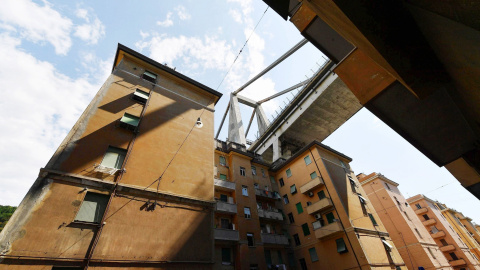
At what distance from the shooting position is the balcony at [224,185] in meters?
21.8

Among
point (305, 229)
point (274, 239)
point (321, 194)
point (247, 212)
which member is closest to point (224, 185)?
point (247, 212)

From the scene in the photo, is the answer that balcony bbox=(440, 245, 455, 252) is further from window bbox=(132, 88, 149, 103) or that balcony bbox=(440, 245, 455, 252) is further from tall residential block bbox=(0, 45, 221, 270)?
window bbox=(132, 88, 149, 103)

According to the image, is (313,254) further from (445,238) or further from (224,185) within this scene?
(445,238)

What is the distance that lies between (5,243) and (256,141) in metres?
31.4

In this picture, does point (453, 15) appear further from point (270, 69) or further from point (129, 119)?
point (270, 69)

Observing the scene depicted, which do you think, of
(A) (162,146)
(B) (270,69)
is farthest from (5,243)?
(B) (270,69)

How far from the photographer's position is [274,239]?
73.2 feet

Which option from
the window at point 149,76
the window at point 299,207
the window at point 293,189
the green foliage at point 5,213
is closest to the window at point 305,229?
the window at point 299,207

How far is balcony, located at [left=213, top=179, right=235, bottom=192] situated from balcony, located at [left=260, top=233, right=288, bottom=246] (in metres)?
5.76

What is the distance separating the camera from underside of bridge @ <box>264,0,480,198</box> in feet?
8.74

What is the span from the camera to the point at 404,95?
15.5 feet

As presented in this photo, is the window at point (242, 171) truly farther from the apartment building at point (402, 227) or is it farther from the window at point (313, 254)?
the apartment building at point (402, 227)

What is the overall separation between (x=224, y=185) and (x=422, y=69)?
20.3 meters

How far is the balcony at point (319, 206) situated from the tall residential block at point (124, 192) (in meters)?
15.2
